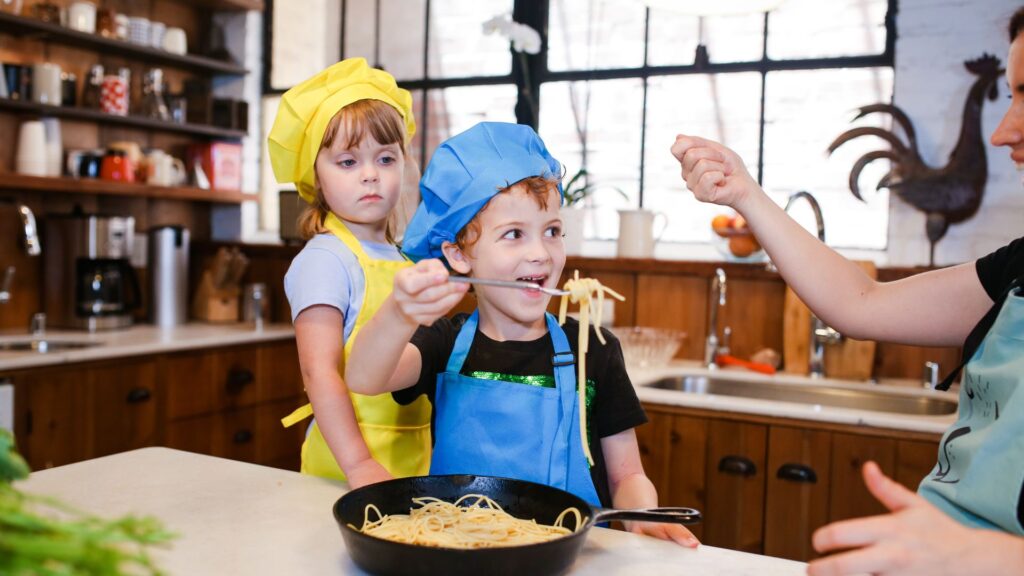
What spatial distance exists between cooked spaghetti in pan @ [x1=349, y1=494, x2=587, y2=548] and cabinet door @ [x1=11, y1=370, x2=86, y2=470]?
207 cm

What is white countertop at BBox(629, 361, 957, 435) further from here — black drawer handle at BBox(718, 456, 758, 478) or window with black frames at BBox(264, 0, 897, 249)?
window with black frames at BBox(264, 0, 897, 249)

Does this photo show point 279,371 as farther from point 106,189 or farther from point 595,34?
point 595,34

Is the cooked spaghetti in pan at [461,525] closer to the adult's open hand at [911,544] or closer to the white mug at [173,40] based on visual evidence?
the adult's open hand at [911,544]

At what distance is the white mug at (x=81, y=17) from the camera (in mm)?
3434

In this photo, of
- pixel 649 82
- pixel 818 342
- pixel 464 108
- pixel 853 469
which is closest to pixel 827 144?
pixel 649 82

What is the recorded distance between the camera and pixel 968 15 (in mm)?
3002

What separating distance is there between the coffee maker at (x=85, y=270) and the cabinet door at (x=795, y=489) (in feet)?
8.62

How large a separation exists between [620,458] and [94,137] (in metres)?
3.19

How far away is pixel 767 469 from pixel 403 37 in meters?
2.87

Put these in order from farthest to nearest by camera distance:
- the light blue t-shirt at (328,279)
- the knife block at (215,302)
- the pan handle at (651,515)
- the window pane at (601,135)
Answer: the knife block at (215,302) → the window pane at (601,135) → the light blue t-shirt at (328,279) → the pan handle at (651,515)

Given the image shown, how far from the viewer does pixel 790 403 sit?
2598mm

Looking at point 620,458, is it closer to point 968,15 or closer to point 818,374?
point 818,374

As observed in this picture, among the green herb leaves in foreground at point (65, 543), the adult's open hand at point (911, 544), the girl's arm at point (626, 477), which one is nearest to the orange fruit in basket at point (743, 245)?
the girl's arm at point (626, 477)

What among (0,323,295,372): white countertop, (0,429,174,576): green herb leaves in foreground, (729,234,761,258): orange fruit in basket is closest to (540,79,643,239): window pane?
(729,234,761,258): orange fruit in basket
